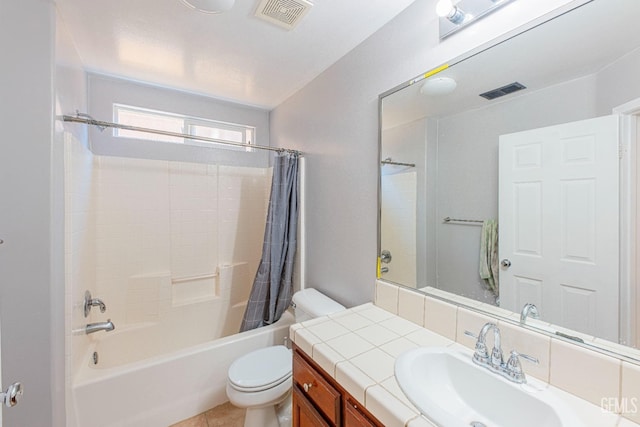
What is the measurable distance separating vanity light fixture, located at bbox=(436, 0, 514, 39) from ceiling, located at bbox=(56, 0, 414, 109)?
0.95 ft

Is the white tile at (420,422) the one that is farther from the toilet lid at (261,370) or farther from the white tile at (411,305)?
the toilet lid at (261,370)

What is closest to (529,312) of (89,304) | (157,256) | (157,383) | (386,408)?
(386,408)

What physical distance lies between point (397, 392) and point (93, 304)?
186 cm

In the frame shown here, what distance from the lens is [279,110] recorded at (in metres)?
2.49

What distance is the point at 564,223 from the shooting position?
799 millimetres

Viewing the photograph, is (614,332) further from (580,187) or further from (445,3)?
(445,3)

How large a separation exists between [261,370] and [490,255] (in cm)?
131

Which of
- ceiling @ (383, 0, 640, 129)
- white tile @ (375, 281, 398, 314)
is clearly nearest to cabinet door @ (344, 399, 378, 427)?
white tile @ (375, 281, 398, 314)

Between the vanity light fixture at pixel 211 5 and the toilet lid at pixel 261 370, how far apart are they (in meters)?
1.84

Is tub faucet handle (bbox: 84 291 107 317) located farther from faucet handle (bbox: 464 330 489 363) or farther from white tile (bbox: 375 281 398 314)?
faucet handle (bbox: 464 330 489 363)

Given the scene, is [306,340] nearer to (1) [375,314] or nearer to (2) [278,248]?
(1) [375,314]

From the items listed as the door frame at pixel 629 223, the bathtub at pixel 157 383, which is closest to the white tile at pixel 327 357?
the door frame at pixel 629 223

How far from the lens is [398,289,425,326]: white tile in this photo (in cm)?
114

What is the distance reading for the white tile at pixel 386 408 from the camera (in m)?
0.65
